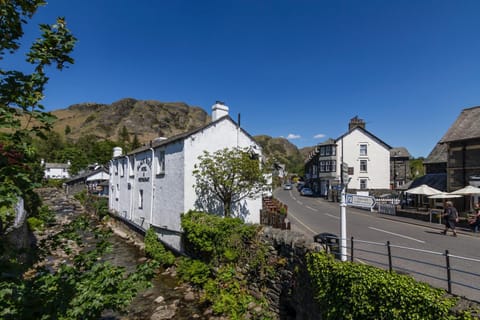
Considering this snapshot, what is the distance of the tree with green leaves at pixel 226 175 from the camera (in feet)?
47.8

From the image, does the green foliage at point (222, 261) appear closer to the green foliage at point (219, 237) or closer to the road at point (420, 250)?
the green foliage at point (219, 237)

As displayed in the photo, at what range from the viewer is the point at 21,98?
2936 millimetres

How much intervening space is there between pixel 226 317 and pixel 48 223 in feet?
27.5

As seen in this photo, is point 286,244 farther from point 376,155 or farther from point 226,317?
point 376,155

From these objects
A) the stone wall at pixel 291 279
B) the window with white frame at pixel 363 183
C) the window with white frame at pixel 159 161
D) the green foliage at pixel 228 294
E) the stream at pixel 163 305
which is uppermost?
the window with white frame at pixel 159 161

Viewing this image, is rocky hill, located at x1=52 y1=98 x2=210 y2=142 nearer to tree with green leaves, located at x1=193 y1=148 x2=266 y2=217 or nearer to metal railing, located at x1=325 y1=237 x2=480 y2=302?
tree with green leaves, located at x1=193 y1=148 x2=266 y2=217

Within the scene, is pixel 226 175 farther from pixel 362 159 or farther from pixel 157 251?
pixel 362 159

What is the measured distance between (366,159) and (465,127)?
20.9 m

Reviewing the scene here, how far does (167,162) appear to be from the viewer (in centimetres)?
1752

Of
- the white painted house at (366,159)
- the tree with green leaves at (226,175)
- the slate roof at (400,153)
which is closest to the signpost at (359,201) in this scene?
the tree with green leaves at (226,175)

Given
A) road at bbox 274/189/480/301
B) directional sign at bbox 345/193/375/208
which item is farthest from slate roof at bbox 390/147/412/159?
directional sign at bbox 345/193/375/208

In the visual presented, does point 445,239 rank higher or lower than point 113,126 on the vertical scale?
lower

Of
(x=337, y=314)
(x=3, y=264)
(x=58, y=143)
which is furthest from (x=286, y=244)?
(x=58, y=143)

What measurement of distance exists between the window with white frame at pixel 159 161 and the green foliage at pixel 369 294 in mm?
13912
